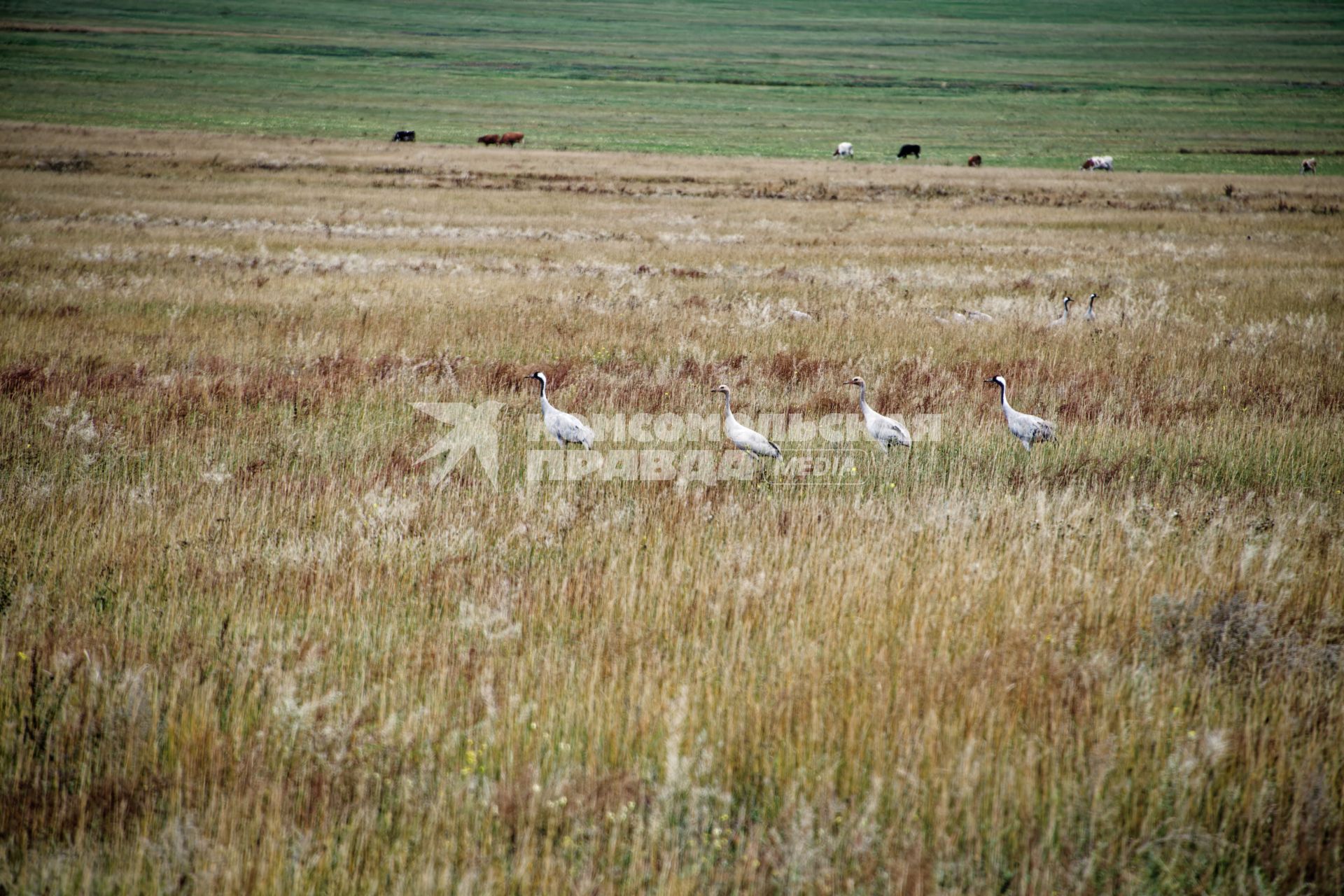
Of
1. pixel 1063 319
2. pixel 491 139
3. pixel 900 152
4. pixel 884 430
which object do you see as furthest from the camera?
pixel 900 152

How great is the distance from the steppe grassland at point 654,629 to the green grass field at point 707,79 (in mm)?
58853

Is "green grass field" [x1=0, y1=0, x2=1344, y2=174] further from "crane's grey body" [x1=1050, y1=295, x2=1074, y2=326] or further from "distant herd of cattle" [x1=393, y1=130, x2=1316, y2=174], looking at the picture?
"crane's grey body" [x1=1050, y1=295, x2=1074, y2=326]

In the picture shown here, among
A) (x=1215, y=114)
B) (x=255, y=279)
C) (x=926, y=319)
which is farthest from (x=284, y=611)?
A: (x=1215, y=114)

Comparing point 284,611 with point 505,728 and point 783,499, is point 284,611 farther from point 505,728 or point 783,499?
point 783,499

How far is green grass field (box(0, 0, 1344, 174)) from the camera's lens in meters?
74.9

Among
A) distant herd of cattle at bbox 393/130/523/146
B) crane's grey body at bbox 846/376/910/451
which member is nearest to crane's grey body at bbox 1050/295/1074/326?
A: crane's grey body at bbox 846/376/910/451

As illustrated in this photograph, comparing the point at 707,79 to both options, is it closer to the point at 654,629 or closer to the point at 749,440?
the point at 749,440

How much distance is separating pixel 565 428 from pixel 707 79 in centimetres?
12336

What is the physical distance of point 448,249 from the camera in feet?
79.5

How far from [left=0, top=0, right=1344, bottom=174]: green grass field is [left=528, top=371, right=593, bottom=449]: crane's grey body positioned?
61.1 meters

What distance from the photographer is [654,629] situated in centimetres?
513

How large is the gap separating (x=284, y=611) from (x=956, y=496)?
520 cm

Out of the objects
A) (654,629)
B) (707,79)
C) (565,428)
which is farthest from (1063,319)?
(707,79)

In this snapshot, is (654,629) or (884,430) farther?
(884,430)
